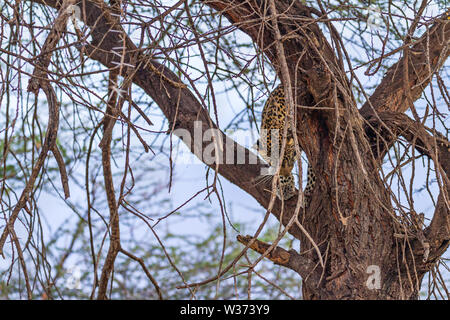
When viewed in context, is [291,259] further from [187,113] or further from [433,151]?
[187,113]

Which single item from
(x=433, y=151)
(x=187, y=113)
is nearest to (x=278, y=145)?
(x=187, y=113)

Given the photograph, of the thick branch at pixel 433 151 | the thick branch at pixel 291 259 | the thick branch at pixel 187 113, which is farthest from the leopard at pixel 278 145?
the thick branch at pixel 291 259

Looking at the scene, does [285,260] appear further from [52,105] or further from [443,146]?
[52,105]

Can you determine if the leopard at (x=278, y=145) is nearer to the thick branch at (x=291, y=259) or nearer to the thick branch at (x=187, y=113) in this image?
the thick branch at (x=187, y=113)

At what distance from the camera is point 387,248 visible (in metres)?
1.86

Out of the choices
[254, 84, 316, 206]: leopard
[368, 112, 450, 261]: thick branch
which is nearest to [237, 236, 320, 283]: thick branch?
[368, 112, 450, 261]: thick branch

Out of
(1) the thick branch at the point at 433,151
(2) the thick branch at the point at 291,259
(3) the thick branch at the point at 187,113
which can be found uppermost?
(3) the thick branch at the point at 187,113

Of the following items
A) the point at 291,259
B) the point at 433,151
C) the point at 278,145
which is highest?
the point at 278,145

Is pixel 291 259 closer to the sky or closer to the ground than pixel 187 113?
closer to the ground

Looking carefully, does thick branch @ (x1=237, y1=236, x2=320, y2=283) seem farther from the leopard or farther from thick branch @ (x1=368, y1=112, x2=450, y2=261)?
the leopard

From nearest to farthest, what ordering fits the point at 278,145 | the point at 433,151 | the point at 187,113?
the point at 433,151
the point at 187,113
the point at 278,145

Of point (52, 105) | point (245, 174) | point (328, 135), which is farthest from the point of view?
point (245, 174)

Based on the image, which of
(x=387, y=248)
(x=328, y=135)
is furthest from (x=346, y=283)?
(x=328, y=135)
